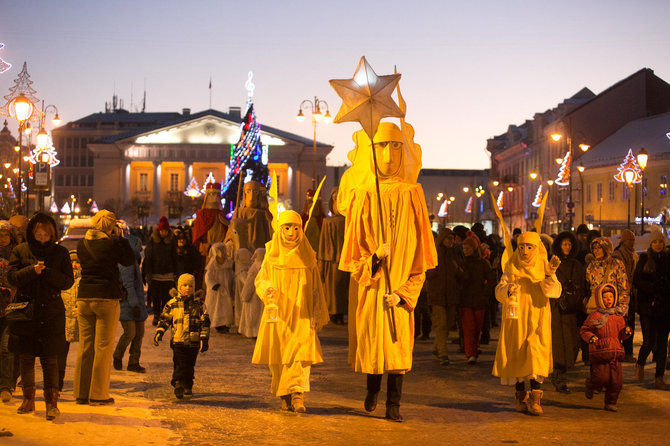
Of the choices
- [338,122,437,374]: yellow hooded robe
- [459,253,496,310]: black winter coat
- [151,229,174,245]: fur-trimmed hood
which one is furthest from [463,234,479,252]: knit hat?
[151,229,174,245]: fur-trimmed hood

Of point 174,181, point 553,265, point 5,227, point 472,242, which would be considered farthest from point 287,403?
point 174,181

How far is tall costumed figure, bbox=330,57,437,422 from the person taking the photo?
8586 mm

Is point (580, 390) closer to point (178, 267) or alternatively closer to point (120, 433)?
point (120, 433)

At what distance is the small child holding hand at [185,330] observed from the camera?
9797 mm

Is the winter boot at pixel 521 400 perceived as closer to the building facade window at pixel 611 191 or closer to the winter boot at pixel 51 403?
the winter boot at pixel 51 403

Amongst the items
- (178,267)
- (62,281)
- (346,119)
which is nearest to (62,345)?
(62,281)

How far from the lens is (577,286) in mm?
10922

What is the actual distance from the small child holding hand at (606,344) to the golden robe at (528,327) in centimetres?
51

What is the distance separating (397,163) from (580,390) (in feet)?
11.6

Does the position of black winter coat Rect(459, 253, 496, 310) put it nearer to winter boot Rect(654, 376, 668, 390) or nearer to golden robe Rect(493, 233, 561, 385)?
winter boot Rect(654, 376, 668, 390)

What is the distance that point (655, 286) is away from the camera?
11453 millimetres

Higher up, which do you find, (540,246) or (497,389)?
(540,246)

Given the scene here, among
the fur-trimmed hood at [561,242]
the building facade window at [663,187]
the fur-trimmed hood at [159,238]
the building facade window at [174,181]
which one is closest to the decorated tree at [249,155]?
the building facade window at [663,187]

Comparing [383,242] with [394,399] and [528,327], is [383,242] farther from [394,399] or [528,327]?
[528,327]
